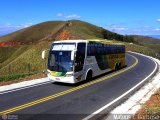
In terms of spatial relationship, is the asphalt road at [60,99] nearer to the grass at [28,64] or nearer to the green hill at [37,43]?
the green hill at [37,43]

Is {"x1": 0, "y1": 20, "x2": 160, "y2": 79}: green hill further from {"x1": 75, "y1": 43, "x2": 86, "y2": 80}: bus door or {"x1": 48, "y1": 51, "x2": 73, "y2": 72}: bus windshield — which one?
{"x1": 48, "y1": 51, "x2": 73, "y2": 72}: bus windshield

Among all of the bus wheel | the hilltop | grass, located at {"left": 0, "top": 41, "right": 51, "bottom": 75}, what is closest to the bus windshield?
the bus wheel

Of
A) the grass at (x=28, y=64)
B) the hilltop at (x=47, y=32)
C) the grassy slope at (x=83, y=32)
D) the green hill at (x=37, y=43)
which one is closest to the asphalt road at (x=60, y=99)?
the green hill at (x=37, y=43)

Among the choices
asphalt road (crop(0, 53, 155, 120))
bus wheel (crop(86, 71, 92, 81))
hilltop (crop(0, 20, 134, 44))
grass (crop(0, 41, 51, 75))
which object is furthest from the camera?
hilltop (crop(0, 20, 134, 44))

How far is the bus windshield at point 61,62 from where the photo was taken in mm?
19094

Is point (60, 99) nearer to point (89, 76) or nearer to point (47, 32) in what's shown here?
point (89, 76)

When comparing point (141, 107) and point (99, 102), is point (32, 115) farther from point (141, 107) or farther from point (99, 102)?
point (141, 107)

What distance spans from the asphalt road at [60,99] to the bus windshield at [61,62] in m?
1.20

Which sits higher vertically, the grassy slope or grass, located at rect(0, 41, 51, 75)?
the grassy slope

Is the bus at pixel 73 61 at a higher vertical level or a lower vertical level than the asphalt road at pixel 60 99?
higher

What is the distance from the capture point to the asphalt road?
12.5m

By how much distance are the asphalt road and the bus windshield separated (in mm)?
1197

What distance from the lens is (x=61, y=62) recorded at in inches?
759

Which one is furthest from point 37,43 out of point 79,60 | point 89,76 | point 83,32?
point 79,60
